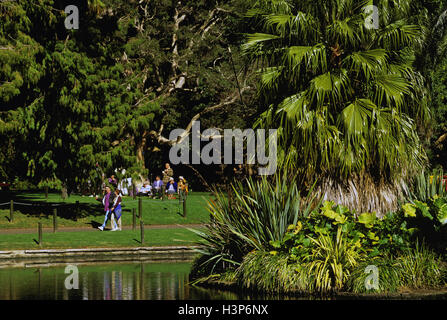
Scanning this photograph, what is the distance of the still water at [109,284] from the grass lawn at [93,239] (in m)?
3.30

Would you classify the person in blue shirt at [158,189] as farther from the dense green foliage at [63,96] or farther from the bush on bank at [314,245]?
the bush on bank at [314,245]

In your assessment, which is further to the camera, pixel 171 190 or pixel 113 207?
pixel 171 190

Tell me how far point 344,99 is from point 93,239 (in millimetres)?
11293

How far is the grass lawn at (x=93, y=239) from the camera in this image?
23283mm

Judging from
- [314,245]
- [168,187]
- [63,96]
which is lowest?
[314,245]

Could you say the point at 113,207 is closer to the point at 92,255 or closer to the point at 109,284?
the point at 92,255

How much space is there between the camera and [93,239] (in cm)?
2514

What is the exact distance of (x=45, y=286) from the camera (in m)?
15.3

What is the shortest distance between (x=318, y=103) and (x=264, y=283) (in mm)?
4495

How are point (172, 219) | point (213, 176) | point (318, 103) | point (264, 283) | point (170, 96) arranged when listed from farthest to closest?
point (213, 176)
point (170, 96)
point (172, 219)
point (318, 103)
point (264, 283)

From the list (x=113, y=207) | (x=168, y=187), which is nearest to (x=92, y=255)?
(x=113, y=207)

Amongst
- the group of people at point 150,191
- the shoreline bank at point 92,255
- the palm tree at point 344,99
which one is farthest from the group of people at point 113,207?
the palm tree at point 344,99

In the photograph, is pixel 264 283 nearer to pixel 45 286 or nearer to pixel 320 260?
pixel 320 260
